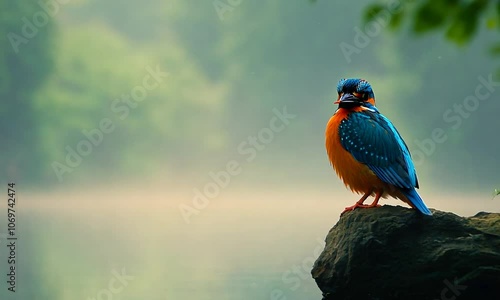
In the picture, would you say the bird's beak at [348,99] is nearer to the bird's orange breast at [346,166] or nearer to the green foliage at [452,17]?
the bird's orange breast at [346,166]

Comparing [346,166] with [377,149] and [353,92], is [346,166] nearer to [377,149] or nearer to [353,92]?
[377,149]

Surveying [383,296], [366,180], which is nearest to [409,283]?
[383,296]

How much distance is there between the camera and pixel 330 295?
340cm

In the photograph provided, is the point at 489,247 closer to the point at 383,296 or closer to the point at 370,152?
the point at 383,296

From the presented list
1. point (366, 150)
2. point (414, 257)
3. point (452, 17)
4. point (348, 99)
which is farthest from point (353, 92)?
point (452, 17)

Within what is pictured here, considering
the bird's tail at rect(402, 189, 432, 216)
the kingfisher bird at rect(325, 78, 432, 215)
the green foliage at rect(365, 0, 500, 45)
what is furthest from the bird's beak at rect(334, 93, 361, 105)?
the green foliage at rect(365, 0, 500, 45)

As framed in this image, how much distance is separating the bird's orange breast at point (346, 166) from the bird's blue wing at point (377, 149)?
0.10ft

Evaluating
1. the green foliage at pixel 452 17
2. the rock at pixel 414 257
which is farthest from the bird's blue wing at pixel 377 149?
the green foliage at pixel 452 17

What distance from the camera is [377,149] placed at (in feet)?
10.5

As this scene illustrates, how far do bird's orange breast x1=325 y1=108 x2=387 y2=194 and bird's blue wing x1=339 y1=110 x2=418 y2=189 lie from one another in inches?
1.2

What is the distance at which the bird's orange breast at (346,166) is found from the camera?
126 inches

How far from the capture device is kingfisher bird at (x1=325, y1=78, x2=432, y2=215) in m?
3.15

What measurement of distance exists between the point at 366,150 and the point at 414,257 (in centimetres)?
65

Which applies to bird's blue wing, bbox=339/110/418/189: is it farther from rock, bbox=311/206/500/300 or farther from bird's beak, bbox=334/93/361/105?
rock, bbox=311/206/500/300
